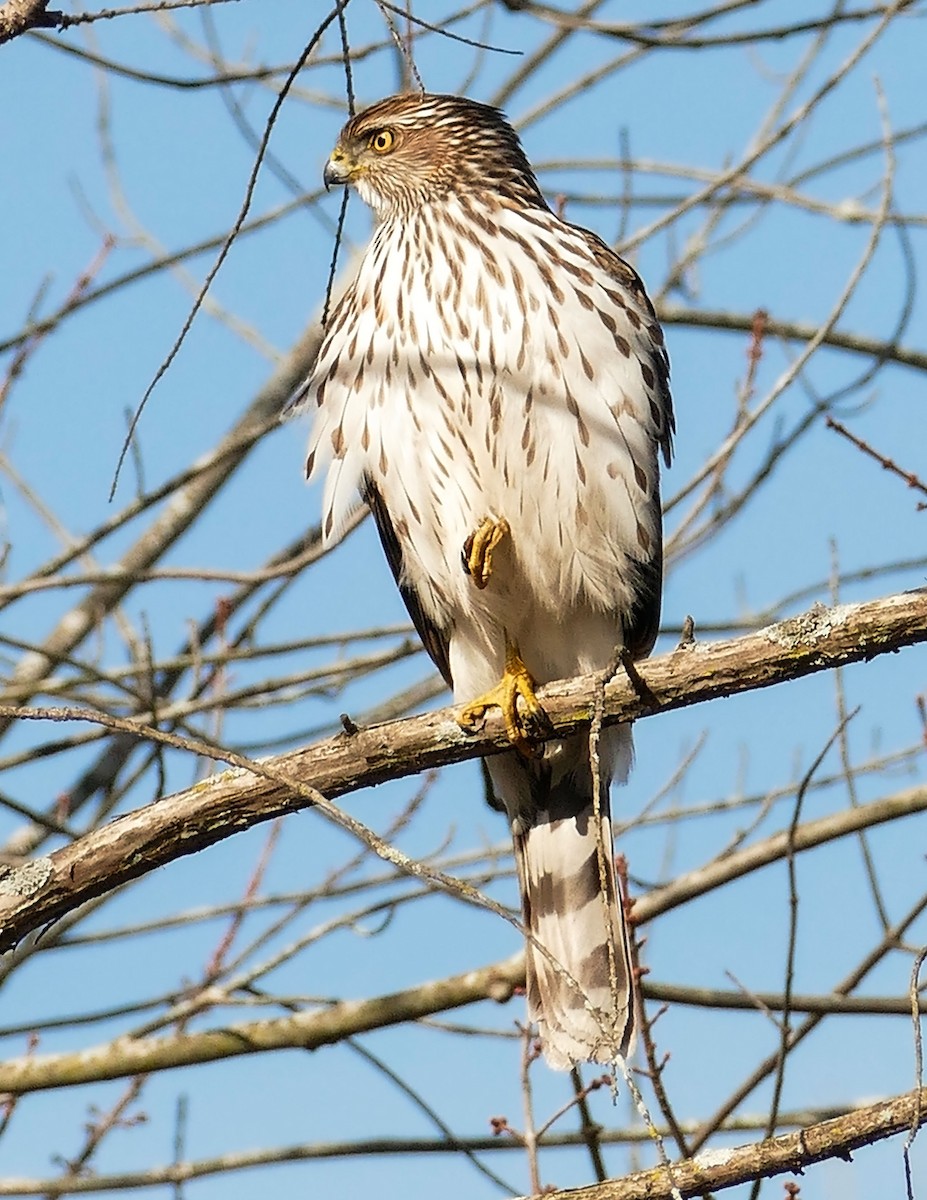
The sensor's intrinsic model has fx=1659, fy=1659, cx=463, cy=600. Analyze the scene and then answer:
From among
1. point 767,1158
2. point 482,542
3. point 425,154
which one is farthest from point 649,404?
point 767,1158

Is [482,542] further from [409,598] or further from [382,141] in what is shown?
[382,141]

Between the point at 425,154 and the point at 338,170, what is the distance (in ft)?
1.01

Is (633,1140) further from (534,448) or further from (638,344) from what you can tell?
(638,344)

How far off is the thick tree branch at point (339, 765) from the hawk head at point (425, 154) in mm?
2035

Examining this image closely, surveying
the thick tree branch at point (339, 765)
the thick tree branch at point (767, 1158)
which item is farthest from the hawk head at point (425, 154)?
the thick tree branch at point (767, 1158)

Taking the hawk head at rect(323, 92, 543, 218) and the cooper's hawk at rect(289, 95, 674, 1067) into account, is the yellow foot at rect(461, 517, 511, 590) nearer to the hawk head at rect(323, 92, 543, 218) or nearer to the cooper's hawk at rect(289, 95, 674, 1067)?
the cooper's hawk at rect(289, 95, 674, 1067)

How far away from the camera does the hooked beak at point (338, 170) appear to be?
207 inches

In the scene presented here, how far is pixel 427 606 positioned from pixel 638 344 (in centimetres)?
96

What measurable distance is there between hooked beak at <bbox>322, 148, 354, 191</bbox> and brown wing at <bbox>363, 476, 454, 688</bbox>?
1.19 m

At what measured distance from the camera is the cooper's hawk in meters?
4.32

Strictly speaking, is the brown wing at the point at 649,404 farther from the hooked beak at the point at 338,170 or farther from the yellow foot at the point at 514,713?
the hooked beak at the point at 338,170

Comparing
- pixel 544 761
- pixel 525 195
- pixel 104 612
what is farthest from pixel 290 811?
pixel 104 612

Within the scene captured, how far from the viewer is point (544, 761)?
488 cm

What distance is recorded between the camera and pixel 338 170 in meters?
5.27
